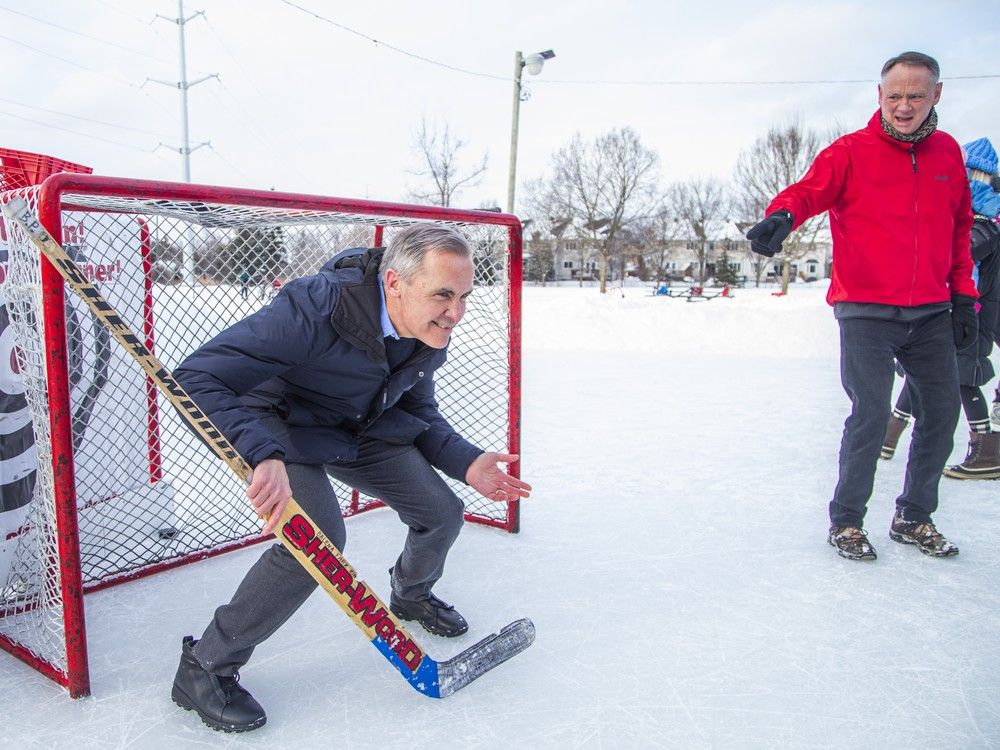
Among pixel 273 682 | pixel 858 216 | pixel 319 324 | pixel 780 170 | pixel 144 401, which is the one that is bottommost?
pixel 273 682

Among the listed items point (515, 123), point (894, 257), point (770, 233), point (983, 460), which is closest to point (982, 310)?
point (983, 460)

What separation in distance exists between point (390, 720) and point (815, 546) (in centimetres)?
160

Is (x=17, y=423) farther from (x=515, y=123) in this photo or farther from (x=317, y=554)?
(x=515, y=123)

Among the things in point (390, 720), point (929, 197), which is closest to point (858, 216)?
point (929, 197)

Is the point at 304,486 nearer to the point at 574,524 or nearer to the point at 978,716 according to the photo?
the point at 574,524

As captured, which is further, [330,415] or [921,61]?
[921,61]

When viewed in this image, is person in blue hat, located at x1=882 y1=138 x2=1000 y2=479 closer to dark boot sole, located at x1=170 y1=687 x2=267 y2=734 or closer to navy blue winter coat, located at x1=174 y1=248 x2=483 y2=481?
navy blue winter coat, located at x1=174 y1=248 x2=483 y2=481

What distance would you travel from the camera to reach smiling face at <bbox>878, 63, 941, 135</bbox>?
6.68ft

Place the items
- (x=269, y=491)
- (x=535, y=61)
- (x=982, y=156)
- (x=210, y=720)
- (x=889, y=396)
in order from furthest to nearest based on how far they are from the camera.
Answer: (x=535, y=61), (x=982, y=156), (x=889, y=396), (x=210, y=720), (x=269, y=491)

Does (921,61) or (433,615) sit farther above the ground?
(921,61)

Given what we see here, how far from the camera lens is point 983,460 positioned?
3.08 m

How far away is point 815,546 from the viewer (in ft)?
7.87

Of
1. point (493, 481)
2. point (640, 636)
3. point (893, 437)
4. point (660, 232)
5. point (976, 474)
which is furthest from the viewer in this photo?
point (660, 232)

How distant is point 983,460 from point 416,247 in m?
2.86
